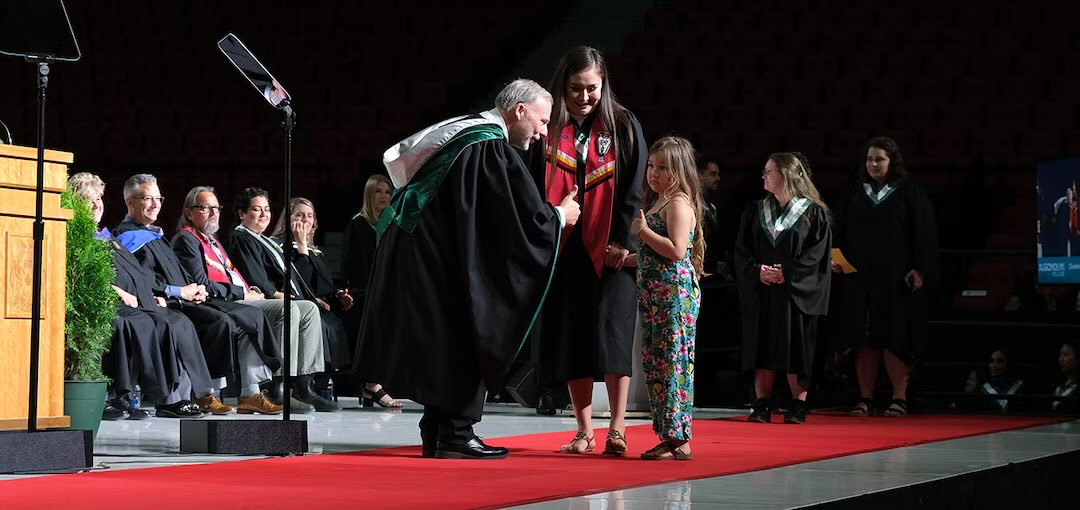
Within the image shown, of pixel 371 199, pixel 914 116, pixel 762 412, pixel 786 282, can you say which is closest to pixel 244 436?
pixel 762 412

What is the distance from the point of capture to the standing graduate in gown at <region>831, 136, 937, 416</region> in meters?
7.50

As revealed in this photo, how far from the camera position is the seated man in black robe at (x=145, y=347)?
21.2ft

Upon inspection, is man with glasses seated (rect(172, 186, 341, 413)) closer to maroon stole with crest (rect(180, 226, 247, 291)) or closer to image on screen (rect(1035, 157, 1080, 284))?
maroon stole with crest (rect(180, 226, 247, 291))

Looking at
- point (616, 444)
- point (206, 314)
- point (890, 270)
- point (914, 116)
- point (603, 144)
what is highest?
point (914, 116)

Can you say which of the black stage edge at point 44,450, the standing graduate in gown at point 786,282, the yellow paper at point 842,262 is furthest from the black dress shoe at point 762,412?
the black stage edge at point 44,450

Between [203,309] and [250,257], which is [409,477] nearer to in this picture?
[203,309]

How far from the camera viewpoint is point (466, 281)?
455 centimetres

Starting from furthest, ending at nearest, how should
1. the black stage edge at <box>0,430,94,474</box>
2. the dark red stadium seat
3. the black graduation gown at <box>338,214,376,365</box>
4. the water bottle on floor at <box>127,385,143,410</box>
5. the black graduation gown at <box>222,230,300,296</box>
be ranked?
the dark red stadium seat < the black graduation gown at <box>338,214,376,365</box> < the black graduation gown at <box>222,230,300,296</box> < the water bottle on floor at <box>127,385,143,410</box> < the black stage edge at <box>0,430,94,474</box>

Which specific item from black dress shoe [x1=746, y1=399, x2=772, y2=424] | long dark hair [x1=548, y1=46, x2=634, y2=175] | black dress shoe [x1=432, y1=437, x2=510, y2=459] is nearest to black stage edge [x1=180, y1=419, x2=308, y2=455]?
black dress shoe [x1=432, y1=437, x2=510, y2=459]

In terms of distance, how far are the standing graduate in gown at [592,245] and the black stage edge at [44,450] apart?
58.9 inches

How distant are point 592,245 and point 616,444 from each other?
64 centimetres

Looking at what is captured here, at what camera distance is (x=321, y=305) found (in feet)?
26.9

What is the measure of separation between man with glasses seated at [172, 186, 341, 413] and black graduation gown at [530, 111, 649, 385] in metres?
2.82

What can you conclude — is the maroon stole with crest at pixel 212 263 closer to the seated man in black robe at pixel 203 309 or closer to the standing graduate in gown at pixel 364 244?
the seated man in black robe at pixel 203 309
